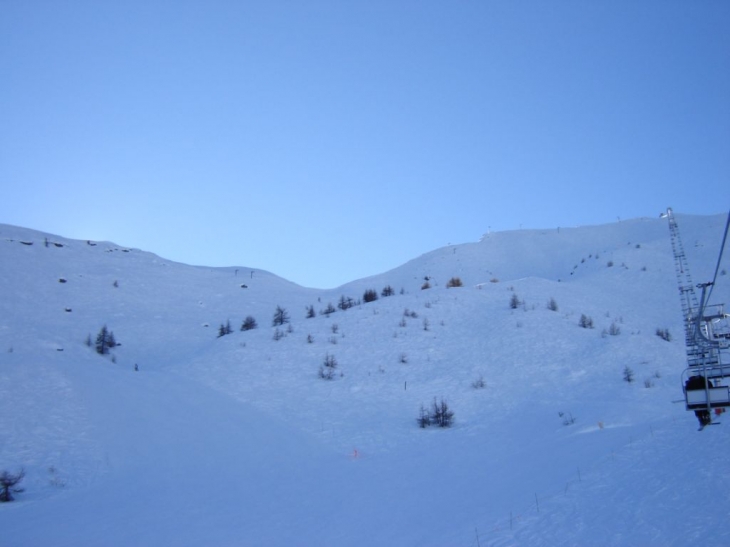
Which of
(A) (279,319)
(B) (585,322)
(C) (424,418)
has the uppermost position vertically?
(A) (279,319)

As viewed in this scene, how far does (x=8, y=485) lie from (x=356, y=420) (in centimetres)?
842

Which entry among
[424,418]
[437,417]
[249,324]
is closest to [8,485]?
[424,418]

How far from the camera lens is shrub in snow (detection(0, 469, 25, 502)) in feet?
36.0

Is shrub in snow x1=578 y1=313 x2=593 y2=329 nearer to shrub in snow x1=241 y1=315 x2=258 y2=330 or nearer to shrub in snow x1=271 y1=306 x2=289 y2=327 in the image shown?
shrub in snow x1=271 y1=306 x2=289 y2=327

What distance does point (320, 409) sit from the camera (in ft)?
56.0

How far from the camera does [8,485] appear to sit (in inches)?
437

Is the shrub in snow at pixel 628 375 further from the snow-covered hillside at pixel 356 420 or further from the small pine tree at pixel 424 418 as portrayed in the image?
the small pine tree at pixel 424 418

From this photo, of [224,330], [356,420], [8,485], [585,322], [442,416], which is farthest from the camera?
[224,330]

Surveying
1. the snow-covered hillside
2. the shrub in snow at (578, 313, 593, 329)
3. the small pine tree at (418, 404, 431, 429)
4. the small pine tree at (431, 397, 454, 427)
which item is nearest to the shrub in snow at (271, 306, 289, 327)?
the snow-covered hillside

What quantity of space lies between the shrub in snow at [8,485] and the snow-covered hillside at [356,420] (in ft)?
1.05

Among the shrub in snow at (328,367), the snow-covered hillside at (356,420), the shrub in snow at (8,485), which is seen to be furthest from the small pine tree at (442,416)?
the shrub in snow at (8,485)

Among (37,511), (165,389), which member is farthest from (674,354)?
(37,511)

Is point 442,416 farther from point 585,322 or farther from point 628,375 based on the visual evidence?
point 585,322

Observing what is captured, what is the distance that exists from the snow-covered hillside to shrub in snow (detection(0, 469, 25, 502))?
32 centimetres
